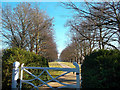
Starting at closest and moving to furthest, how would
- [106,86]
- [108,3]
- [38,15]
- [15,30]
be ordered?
[106,86] → [108,3] → [15,30] → [38,15]

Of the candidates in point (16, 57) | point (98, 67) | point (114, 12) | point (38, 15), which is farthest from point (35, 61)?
point (38, 15)

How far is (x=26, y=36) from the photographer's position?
504 inches

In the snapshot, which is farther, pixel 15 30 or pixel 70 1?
pixel 15 30

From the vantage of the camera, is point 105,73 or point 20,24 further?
point 20,24

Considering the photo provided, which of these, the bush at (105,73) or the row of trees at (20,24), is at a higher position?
the row of trees at (20,24)

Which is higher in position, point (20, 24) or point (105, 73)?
point (20, 24)

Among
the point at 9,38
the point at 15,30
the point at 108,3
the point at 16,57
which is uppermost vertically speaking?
the point at 108,3

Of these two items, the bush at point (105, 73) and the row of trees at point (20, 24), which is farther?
the row of trees at point (20, 24)

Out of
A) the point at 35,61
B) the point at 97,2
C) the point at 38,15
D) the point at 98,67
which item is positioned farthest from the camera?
the point at 38,15

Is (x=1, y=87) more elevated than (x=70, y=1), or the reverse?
(x=70, y=1)

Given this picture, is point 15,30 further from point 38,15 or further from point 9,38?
point 38,15

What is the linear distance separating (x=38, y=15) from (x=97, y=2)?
7.81 metres

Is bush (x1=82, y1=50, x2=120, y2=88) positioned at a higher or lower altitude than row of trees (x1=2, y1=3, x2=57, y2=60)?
lower

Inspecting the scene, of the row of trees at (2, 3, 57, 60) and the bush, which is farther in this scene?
the row of trees at (2, 3, 57, 60)
